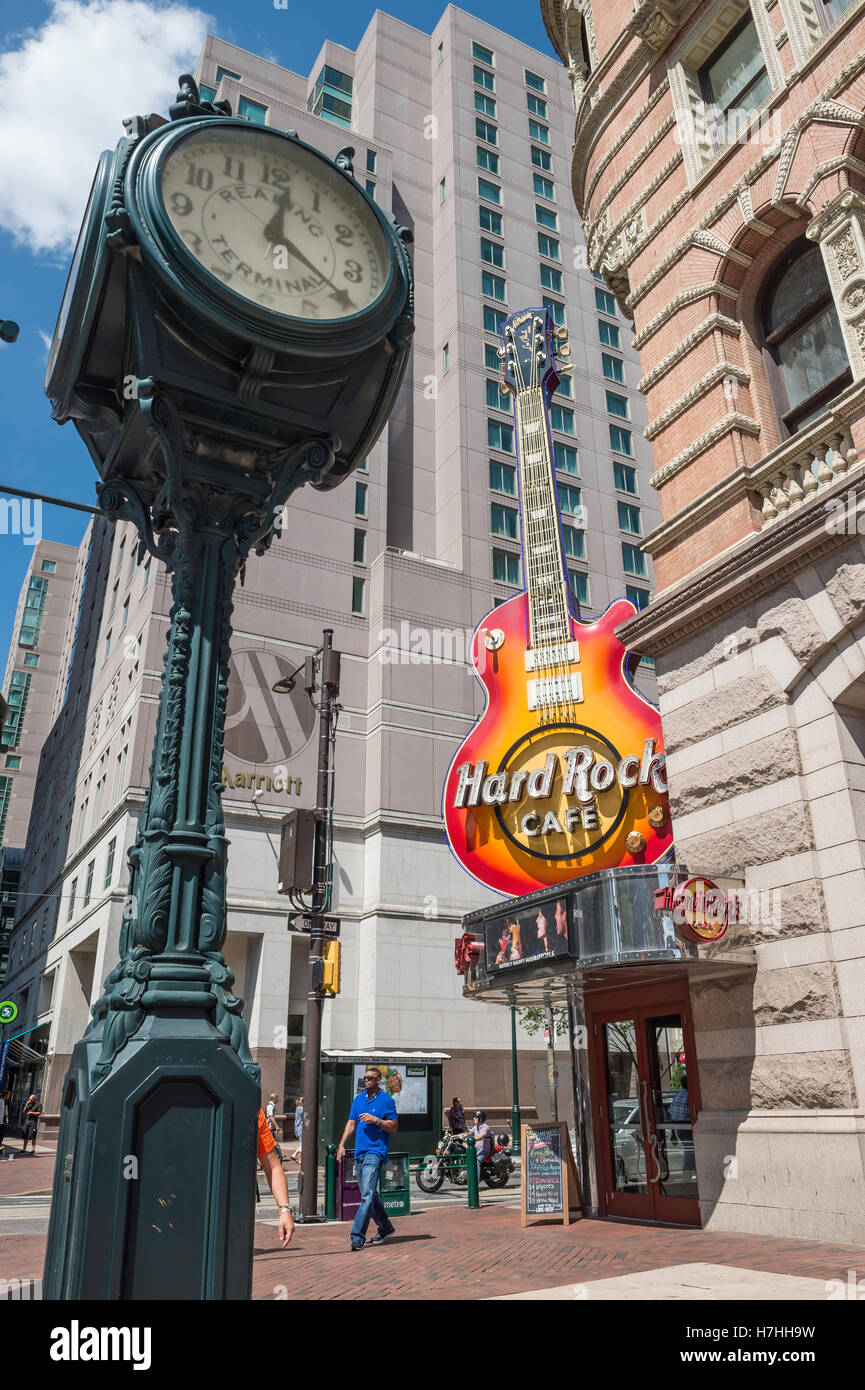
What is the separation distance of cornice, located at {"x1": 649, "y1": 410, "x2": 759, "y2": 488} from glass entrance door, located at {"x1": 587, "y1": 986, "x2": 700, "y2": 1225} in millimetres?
6910

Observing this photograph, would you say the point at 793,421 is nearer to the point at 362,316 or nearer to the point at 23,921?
the point at 362,316

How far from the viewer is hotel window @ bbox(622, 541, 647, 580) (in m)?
50.2

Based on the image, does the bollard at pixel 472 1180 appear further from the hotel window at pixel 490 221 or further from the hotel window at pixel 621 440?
the hotel window at pixel 490 221

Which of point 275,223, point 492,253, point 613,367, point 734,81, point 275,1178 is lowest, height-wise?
point 275,1178

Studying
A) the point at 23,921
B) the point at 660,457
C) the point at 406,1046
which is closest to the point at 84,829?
the point at 406,1046

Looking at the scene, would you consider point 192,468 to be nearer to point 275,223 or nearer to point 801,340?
point 275,223

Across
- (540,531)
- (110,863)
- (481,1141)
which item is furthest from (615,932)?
(110,863)

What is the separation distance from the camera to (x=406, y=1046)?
3562 centimetres

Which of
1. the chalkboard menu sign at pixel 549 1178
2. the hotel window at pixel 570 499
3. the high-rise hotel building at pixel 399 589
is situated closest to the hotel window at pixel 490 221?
the high-rise hotel building at pixel 399 589

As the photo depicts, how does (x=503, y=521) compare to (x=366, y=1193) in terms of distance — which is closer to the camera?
(x=366, y=1193)

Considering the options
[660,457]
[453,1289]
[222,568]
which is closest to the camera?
[222,568]

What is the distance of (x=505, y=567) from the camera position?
152 feet
